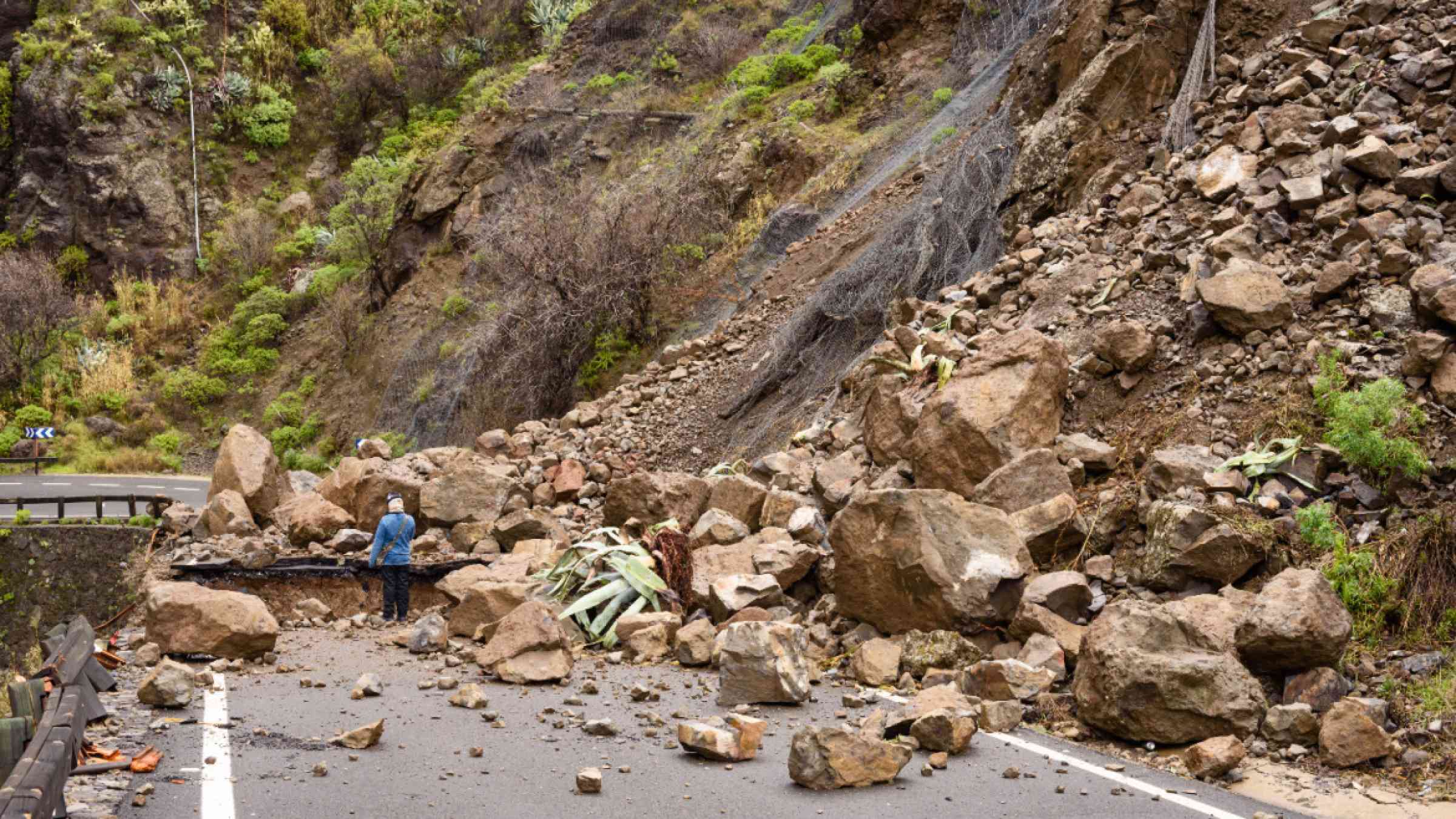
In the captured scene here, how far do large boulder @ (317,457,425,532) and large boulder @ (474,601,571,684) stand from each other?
4801 millimetres

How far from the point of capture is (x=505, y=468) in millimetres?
13352

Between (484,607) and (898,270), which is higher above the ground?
(898,270)

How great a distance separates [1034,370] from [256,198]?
1302 inches

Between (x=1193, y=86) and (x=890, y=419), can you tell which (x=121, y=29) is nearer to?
(x=1193, y=86)

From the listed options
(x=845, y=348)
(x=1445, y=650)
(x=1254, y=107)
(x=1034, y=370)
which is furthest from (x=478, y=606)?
(x=1254, y=107)

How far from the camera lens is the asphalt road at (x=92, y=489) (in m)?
20.9

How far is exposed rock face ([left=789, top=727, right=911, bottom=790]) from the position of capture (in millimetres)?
5020

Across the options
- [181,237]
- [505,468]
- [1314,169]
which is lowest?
[181,237]

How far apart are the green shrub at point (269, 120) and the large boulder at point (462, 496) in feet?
97.3

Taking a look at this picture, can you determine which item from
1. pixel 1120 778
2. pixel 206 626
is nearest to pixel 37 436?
pixel 206 626

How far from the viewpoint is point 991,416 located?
919cm

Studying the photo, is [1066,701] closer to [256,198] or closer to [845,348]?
[845,348]

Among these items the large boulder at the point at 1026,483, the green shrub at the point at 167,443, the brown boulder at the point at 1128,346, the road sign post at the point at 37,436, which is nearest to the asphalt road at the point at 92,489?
the road sign post at the point at 37,436

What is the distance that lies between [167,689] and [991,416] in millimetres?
5885
